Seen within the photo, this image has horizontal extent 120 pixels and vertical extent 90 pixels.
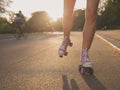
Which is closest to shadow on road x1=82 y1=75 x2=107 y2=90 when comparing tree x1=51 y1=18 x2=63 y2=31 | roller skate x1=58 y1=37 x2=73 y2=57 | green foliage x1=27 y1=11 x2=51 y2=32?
roller skate x1=58 y1=37 x2=73 y2=57

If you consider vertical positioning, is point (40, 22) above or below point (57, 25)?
above

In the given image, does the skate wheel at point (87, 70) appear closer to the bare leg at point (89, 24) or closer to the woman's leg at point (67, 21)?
the bare leg at point (89, 24)

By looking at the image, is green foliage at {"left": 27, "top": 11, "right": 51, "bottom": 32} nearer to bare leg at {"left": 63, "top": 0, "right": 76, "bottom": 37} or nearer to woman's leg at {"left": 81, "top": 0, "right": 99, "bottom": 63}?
bare leg at {"left": 63, "top": 0, "right": 76, "bottom": 37}

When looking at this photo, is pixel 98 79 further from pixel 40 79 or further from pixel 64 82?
pixel 40 79

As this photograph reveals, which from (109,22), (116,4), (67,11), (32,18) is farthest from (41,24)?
(67,11)

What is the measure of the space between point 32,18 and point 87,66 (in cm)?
13186

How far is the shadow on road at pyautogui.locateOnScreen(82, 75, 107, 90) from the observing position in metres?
3.77

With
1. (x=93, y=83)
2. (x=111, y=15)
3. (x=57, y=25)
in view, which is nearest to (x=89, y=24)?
(x=93, y=83)

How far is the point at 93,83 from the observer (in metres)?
4.02

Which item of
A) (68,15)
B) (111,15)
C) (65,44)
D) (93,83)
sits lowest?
(111,15)

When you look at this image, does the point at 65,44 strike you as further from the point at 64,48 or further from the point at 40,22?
the point at 40,22

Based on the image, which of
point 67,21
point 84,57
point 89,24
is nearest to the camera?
point 84,57

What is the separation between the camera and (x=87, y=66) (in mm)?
4500

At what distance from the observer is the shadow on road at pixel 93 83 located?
377 cm
